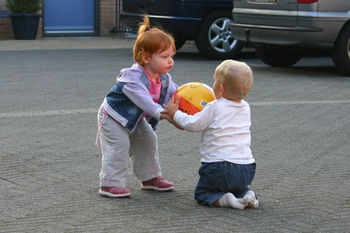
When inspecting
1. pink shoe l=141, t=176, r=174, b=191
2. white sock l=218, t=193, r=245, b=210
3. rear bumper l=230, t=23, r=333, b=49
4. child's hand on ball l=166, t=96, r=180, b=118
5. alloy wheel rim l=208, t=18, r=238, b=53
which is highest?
child's hand on ball l=166, t=96, r=180, b=118

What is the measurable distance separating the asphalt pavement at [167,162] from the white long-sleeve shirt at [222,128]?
0.32 m

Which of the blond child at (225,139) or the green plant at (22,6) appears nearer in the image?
the blond child at (225,139)

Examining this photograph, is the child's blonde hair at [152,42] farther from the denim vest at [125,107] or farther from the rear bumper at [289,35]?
the rear bumper at [289,35]

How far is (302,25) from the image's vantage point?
10438 mm

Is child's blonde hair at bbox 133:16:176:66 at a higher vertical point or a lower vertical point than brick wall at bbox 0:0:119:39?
higher

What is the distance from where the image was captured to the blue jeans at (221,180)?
4469 mm

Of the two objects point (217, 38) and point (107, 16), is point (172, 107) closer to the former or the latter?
point (217, 38)

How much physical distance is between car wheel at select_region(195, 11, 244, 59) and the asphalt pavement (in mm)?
1904

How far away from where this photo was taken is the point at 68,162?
549 cm

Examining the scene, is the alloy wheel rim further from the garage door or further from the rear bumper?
the garage door

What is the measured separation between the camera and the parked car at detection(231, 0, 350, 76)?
34.1 feet

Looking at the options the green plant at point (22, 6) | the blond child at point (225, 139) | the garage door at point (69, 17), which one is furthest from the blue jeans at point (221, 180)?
the garage door at point (69, 17)

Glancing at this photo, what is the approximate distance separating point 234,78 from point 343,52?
660cm

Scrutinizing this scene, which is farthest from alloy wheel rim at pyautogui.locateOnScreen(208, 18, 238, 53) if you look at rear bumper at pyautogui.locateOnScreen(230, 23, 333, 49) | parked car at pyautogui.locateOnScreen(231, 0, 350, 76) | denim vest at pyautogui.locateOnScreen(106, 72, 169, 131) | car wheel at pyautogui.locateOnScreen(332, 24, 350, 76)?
denim vest at pyautogui.locateOnScreen(106, 72, 169, 131)
